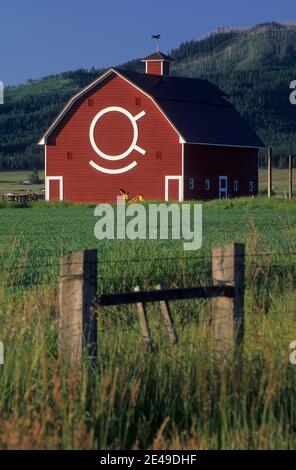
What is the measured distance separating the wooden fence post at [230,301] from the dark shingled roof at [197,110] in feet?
144

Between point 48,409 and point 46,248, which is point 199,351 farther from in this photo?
point 46,248

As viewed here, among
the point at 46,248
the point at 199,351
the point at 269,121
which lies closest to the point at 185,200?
the point at 46,248

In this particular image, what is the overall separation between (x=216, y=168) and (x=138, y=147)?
3979 mm

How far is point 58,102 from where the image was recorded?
174500 millimetres

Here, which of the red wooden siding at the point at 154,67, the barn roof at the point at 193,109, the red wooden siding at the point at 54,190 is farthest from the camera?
the red wooden siding at the point at 154,67

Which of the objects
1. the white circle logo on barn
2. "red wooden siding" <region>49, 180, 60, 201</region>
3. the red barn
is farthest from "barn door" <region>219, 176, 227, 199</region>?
"red wooden siding" <region>49, 180, 60, 201</region>

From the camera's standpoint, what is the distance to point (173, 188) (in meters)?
52.3

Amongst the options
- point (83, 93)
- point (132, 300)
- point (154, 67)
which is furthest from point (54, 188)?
point (132, 300)

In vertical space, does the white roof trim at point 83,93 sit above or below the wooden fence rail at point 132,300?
above

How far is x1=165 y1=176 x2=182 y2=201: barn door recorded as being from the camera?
52219 millimetres

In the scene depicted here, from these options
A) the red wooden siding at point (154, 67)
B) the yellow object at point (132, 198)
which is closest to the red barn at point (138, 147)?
the yellow object at point (132, 198)

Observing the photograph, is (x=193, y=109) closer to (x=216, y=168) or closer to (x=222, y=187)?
(x=216, y=168)

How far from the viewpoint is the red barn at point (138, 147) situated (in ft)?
173

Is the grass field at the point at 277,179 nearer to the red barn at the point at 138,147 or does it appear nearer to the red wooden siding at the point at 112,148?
the red barn at the point at 138,147
